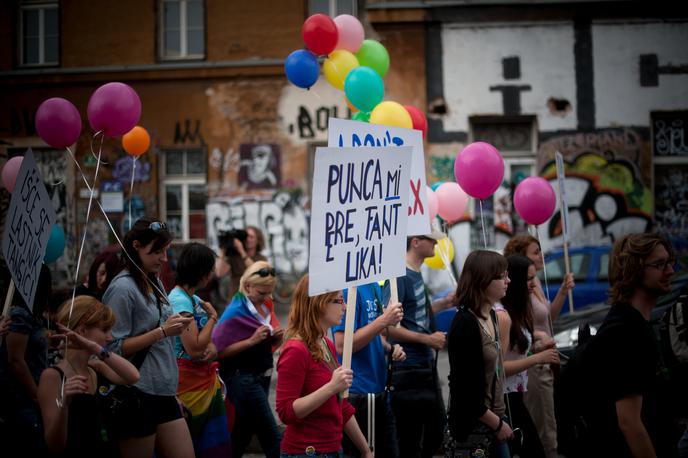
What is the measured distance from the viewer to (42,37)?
59.7ft

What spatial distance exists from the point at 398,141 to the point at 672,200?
487 inches

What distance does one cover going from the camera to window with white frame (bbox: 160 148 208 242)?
1741cm

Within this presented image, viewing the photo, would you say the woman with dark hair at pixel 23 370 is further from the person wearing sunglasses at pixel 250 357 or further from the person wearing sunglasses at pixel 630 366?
the person wearing sunglasses at pixel 630 366

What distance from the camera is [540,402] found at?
5957 millimetres

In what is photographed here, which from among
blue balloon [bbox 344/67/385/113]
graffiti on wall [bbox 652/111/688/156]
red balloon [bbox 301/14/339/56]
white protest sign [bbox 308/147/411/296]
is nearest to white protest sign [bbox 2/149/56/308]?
white protest sign [bbox 308/147/411/296]

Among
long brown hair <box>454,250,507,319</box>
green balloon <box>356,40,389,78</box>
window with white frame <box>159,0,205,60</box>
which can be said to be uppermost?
window with white frame <box>159,0,205,60</box>

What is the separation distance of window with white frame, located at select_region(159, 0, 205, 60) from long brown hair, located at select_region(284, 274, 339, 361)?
1364 centimetres

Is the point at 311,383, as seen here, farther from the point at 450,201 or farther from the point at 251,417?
the point at 450,201

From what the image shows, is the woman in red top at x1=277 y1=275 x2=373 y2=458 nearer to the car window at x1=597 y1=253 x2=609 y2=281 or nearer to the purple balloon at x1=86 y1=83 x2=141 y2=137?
the purple balloon at x1=86 y1=83 x2=141 y2=137

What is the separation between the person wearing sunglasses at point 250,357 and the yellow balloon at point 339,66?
2.37m

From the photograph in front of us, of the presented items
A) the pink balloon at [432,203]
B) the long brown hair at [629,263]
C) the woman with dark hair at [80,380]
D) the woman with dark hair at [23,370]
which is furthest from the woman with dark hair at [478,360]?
the woman with dark hair at [23,370]

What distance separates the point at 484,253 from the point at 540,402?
159 centimetres

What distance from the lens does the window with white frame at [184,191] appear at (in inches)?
685

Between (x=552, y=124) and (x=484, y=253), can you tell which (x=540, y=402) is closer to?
(x=484, y=253)
